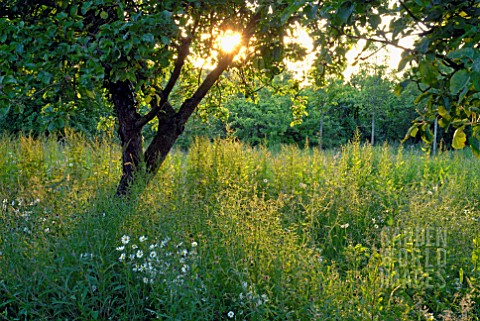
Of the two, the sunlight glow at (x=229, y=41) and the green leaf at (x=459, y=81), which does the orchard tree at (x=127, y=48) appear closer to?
the sunlight glow at (x=229, y=41)

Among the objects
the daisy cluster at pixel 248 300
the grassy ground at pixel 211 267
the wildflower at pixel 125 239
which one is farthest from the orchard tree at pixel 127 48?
the daisy cluster at pixel 248 300

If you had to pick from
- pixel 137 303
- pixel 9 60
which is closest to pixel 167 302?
pixel 137 303

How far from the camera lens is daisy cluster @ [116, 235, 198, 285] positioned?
2.80m

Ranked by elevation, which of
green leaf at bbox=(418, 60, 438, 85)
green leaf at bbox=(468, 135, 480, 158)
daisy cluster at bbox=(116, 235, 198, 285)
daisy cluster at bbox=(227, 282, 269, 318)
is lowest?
daisy cluster at bbox=(227, 282, 269, 318)

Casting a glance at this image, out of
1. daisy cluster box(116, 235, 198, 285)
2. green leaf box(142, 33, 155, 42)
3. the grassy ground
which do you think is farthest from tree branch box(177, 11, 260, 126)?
daisy cluster box(116, 235, 198, 285)

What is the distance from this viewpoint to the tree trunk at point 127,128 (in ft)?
15.6

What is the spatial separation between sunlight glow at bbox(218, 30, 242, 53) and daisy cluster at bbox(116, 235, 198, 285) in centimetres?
226

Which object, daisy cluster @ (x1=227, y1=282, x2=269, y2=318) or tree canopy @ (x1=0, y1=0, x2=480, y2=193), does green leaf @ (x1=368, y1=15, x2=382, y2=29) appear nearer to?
tree canopy @ (x1=0, y1=0, x2=480, y2=193)

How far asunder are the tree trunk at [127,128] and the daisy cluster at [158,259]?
5.49 ft

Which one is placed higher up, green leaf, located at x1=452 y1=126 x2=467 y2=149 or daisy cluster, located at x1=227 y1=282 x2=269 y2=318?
green leaf, located at x1=452 y1=126 x2=467 y2=149

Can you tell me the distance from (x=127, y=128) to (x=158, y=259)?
7.33ft

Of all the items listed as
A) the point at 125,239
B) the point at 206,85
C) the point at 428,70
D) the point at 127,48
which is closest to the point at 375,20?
the point at 428,70

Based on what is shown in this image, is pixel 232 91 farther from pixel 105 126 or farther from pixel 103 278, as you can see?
pixel 103 278

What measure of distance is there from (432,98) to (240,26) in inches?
94.0
